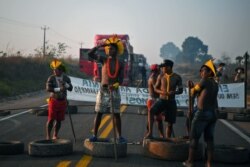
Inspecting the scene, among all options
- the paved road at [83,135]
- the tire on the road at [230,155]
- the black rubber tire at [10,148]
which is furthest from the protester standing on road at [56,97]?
the tire on the road at [230,155]

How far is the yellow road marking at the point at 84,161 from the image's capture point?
26.8 feet

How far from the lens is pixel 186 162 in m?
8.19

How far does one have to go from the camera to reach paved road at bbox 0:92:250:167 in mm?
8398

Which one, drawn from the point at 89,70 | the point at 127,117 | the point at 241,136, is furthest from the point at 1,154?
the point at 89,70

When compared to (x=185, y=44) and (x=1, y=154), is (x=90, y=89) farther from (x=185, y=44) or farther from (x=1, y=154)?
(x=185, y=44)

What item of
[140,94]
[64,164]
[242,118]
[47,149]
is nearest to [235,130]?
[242,118]

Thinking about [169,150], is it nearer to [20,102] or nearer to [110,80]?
[110,80]

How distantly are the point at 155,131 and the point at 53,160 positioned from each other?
5.18 m

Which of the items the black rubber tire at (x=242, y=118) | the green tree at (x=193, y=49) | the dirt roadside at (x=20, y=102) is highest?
the green tree at (x=193, y=49)

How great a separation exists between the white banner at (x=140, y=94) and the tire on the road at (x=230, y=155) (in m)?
10.4

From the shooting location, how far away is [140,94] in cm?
1970

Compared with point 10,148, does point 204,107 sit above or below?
above

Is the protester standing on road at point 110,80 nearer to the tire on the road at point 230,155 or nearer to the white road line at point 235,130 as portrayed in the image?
the tire on the road at point 230,155

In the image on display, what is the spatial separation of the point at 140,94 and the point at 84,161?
11.3m
